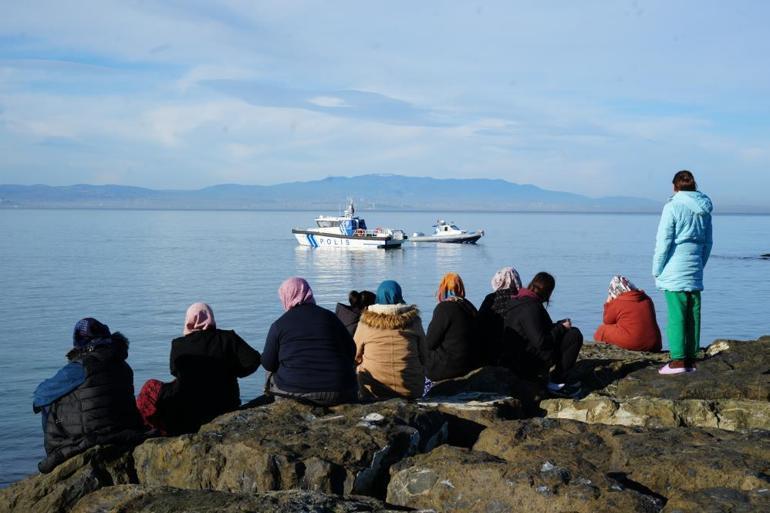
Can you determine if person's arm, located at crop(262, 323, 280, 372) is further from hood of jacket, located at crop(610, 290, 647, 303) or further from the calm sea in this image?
hood of jacket, located at crop(610, 290, 647, 303)

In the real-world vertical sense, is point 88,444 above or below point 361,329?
below

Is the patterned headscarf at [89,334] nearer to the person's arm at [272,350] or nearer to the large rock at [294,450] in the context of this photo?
the large rock at [294,450]

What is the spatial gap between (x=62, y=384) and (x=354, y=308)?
3.84 meters

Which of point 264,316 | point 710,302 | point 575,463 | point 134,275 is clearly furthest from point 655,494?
point 134,275

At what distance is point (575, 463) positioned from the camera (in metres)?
4.92

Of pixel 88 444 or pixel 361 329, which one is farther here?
pixel 361 329

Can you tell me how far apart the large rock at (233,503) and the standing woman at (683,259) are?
4.59 metres

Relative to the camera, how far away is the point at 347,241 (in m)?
68.4

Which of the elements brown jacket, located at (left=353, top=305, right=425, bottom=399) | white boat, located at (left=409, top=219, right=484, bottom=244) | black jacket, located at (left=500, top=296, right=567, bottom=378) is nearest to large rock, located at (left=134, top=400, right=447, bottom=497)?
brown jacket, located at (left=353, top=305, right=425, bottom=399)

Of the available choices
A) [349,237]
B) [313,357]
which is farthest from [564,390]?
[349,237]

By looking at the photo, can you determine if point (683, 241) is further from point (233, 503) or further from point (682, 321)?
point (233, 503)

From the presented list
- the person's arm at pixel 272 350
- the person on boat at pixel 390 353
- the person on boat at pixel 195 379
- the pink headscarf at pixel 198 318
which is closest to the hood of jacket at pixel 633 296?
the person on boat at pixel 390 353

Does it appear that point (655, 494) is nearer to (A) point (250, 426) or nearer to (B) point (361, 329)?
(A) point (250, 426)

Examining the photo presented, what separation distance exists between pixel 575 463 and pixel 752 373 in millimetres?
3708
